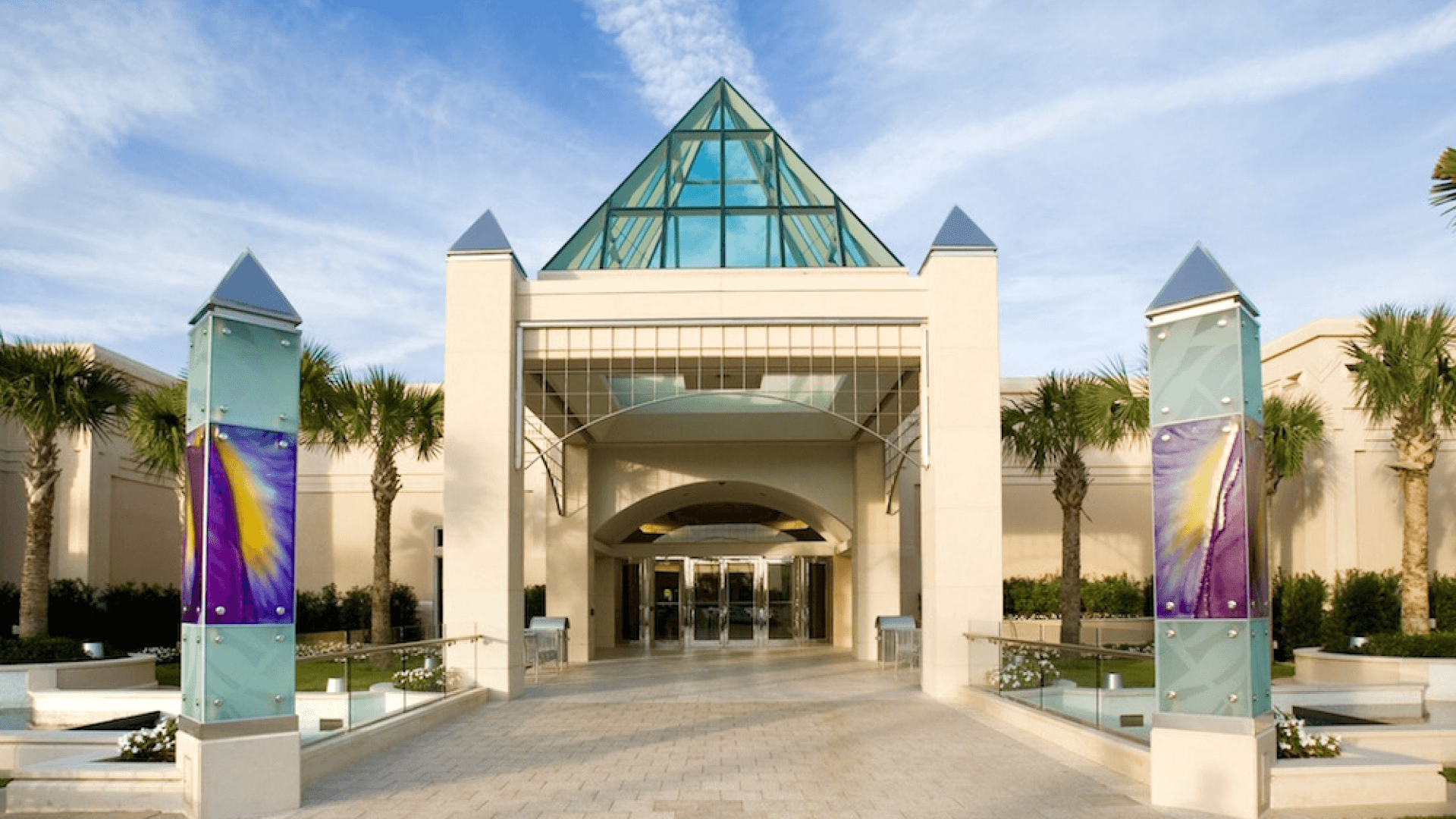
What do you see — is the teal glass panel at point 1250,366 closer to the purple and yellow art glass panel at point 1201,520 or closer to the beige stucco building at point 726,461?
the purple and yellow art glass panel at point 1201,520

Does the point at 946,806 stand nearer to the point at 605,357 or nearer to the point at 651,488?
the point at 605,357

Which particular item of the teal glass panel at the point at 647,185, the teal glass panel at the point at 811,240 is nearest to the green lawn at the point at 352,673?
the teal glass panel at the point at 811,240

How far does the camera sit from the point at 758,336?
1720 centimetres

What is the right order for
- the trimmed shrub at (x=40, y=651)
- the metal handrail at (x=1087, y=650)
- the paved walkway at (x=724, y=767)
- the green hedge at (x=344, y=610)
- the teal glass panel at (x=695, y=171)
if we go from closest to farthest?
the paved walkway at (x=724, y=767) → the metal handrail at (x=1087, y=650) → the trimmed shrub at (x=40, y=651) → the teal glass panel at (x=695, y=171) → the green hedge at (x=344, y=610)

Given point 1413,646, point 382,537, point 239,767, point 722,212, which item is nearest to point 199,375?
point 239,767

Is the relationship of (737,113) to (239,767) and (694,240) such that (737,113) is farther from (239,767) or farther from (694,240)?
(239,767)

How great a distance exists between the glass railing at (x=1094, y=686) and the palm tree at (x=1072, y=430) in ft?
25.2

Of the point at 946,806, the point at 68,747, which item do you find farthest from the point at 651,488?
the point at 946,806

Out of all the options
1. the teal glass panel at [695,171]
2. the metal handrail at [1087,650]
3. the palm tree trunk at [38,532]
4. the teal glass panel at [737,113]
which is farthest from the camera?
the teal glass panel at [737,113]

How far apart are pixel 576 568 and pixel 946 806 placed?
16.3m

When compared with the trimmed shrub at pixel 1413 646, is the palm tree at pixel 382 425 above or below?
above

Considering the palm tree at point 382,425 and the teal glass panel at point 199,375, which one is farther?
the palm tree at point 382,425

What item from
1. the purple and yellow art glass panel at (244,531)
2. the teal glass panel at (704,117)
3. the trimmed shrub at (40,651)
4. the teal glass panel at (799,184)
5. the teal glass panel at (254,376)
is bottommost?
the trimmed shrub at (40,651)

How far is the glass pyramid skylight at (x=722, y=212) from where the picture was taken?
61.2 ft
